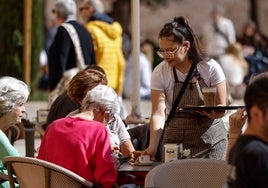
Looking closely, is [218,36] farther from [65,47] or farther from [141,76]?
[65,47]

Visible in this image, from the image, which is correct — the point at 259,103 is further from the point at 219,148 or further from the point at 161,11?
the point at 161,11

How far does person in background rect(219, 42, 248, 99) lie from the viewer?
20.0 m


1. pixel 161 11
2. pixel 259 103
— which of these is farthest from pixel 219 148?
pixel 161 11

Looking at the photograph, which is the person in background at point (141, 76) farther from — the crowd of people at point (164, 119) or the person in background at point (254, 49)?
the crowd of people at point (164, 119)

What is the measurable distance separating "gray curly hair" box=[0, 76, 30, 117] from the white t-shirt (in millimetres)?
916

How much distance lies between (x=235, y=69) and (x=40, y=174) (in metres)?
14.3

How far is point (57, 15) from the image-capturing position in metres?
11.1

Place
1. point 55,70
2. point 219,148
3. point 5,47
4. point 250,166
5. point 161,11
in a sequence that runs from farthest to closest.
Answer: point 161,11, point 5,47, point 55,70, point 219,148, point 250,166

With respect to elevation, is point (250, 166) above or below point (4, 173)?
above

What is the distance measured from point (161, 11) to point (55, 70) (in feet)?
51.4

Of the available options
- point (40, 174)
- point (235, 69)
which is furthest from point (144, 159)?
point (235, 69)

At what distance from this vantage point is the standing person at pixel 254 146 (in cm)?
464

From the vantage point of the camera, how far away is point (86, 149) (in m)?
6.31

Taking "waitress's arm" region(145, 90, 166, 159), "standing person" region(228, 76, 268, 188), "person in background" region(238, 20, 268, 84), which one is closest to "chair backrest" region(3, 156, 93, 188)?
"waitress's arm" region(145, 90, 166, 159)
